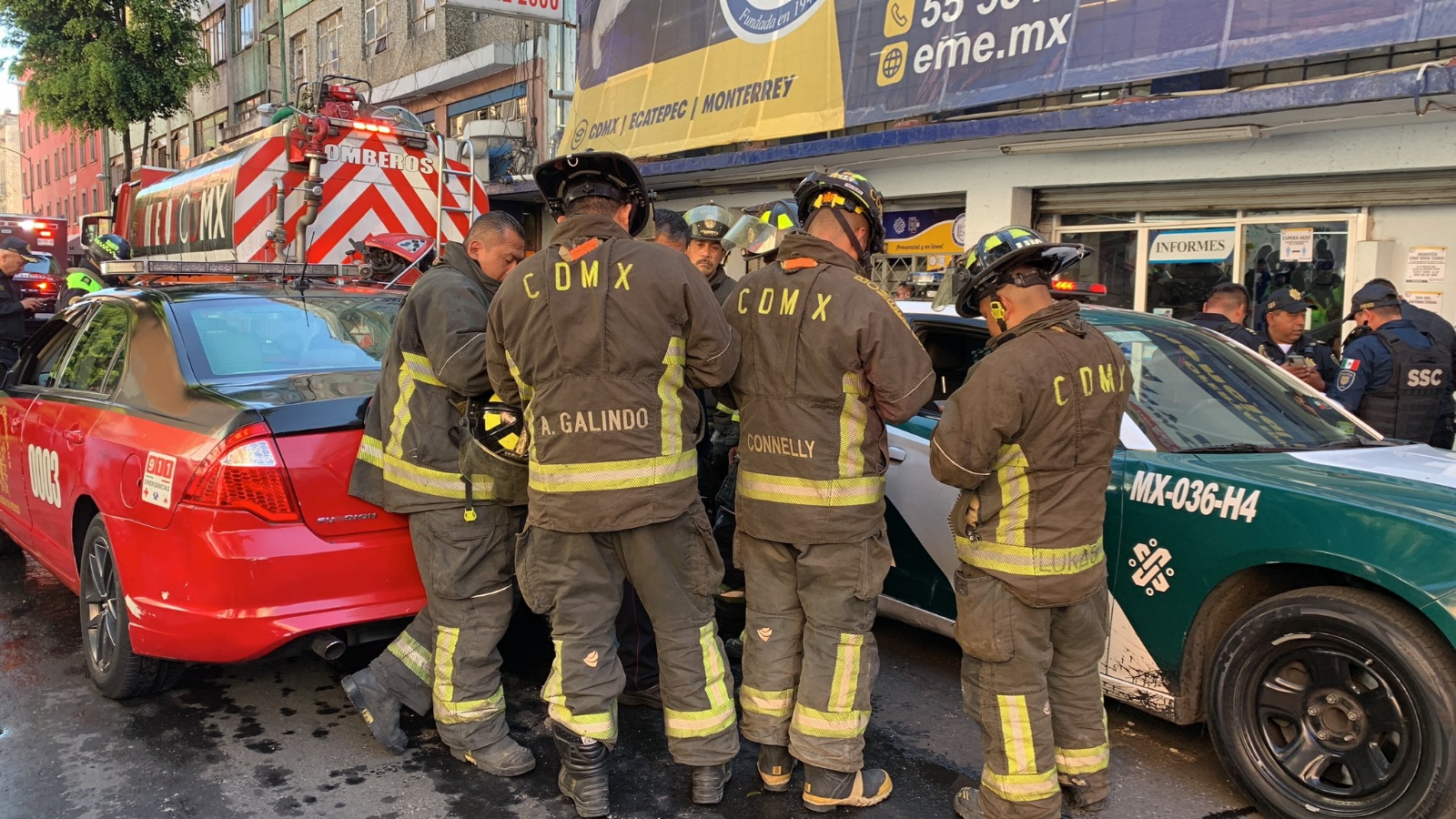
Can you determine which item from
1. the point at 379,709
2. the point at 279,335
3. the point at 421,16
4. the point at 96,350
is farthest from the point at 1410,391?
the point at 421,16

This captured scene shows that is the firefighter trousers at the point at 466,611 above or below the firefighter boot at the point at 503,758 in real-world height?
above

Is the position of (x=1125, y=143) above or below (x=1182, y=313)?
above

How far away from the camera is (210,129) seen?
32.4 meters

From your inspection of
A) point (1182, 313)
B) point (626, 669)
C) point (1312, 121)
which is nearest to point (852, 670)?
point (626, 669)

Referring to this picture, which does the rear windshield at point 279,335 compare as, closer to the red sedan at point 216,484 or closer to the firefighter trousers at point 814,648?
the red sedan at point 216,484

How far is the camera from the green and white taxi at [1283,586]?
8.76 ft

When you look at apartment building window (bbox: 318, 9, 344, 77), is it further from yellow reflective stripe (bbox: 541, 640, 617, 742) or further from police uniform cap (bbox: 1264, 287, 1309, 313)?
yellow reflective stripe (bbox: 541, 640, 617, 742)

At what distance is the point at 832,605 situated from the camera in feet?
10.1

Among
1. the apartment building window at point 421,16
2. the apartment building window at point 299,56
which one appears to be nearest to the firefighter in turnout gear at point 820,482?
the apartment building window at point 421,16

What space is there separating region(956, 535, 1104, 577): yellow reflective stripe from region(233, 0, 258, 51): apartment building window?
103ft

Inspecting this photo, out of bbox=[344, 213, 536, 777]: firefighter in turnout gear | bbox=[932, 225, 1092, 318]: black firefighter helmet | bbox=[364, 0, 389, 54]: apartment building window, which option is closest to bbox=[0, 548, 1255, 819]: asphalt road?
bbox=[344, 213, 536, 777]: firefighter in turnout gear

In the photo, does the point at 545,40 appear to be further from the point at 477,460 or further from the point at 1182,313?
the point at 477,460

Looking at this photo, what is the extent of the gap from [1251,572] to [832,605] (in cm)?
127

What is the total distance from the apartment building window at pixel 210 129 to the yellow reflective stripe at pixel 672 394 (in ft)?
107
